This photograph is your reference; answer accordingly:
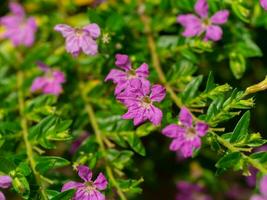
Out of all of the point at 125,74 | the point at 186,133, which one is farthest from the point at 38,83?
the point at 186,133

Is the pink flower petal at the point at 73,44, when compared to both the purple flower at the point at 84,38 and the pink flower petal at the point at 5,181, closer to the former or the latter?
the purple flower at the point at 84,38

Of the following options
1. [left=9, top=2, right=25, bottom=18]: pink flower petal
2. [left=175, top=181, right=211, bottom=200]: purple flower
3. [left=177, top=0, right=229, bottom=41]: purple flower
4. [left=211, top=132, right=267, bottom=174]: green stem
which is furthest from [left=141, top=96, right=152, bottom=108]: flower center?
[left=9, top=2, right=25, bottom=18]: pink flower petal

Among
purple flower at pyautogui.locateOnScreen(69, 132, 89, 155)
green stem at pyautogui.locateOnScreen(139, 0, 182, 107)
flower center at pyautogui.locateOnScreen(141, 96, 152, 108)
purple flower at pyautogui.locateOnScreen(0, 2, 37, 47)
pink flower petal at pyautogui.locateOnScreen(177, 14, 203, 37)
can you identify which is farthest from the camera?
purple flower at pyautogui.locateOnScreen(0, 2, 37, 47)

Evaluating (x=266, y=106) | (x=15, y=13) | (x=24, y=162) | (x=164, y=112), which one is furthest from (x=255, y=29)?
(x=24, y=162)

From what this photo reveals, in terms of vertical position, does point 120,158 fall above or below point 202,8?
below

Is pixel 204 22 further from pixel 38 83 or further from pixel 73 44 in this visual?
pixel 38 83

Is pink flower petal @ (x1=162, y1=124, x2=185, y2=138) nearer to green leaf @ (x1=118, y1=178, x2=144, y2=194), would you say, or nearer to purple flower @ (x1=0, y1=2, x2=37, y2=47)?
green leaf @ (x1=118, y1=178, x2=144, y2=194)
